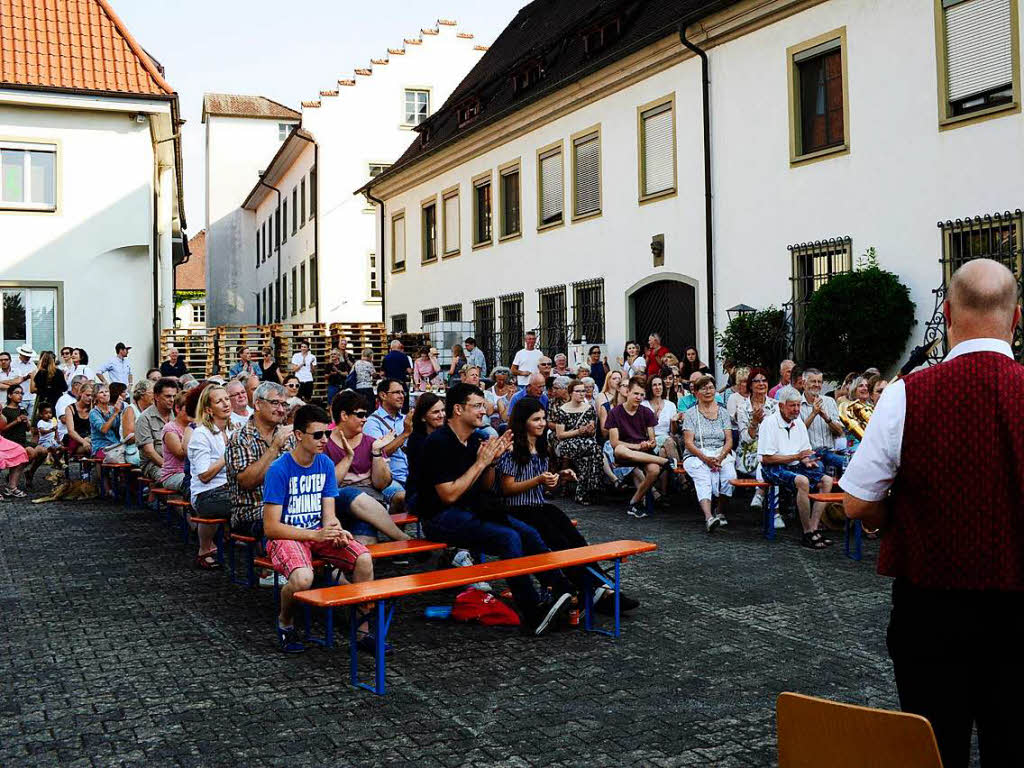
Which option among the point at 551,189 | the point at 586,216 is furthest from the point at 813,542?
the point at 551,189

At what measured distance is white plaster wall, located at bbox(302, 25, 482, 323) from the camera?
40.8m

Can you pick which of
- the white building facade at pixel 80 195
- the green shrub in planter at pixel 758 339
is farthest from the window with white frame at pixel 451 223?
the green shrub in planter at pixel 758 339

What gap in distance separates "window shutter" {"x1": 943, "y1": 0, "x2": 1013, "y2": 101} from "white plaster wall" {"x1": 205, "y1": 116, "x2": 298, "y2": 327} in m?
51.2

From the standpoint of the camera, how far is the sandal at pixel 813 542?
10.5 meters

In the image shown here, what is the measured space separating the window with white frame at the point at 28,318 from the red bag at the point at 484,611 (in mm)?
18615

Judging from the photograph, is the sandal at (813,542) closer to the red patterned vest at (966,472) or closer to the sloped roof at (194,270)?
the red patterned vest at (966,472)

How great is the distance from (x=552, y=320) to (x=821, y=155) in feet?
31.4

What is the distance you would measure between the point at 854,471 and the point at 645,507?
10349 mm

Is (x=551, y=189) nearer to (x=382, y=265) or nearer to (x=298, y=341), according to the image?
(x=298, y=341)

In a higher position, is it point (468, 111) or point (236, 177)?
point (236, 177)

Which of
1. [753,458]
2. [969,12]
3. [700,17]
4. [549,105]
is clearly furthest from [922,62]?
[549,105]

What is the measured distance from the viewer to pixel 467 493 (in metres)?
7.95

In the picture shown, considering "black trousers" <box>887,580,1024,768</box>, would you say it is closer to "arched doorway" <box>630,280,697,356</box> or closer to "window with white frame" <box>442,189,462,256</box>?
"arched doorway" <box>630,280,697,356</box>

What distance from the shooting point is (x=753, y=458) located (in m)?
12.4
